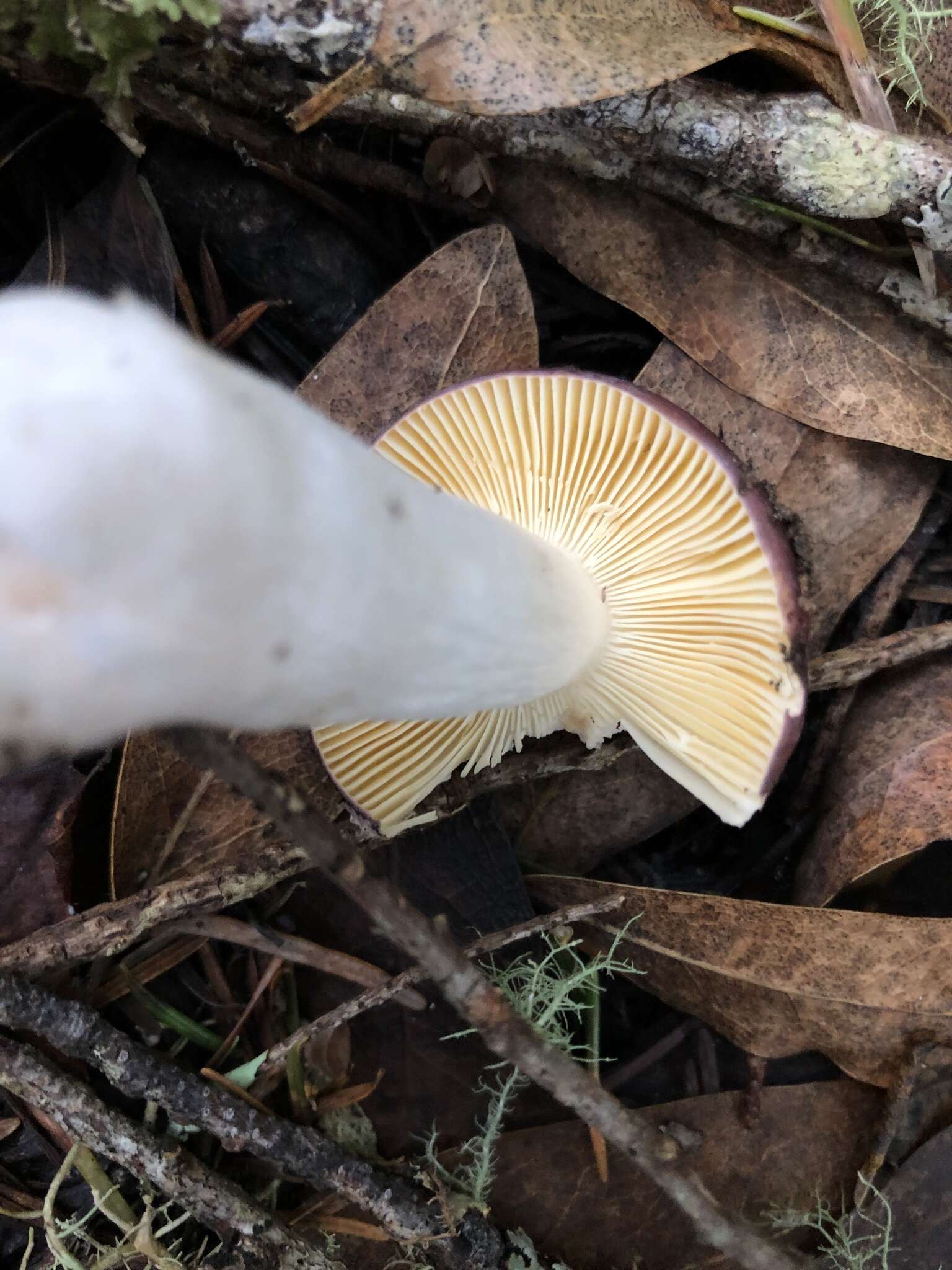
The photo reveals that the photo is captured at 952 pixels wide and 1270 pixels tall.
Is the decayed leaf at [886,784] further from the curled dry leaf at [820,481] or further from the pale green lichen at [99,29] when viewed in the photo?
the pale green lichen at [99,29]

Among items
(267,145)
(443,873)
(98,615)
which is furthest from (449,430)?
(98,615)

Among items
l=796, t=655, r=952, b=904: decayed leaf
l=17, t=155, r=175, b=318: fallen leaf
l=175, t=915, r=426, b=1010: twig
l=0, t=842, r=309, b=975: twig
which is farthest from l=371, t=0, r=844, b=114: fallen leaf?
l=175, t=915, r=426, b=1010: twig

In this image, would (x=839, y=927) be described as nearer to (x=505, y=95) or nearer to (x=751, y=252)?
(x=751, y=252)

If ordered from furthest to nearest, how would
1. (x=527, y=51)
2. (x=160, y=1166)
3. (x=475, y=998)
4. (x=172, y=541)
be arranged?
(x=160, y=1166)
(x=527, y=51)
(x=475, y=998)
(x=172, y=541)

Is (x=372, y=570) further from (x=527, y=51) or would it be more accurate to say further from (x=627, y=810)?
(x=627, y=810)

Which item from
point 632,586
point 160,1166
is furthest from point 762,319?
point 160,1166

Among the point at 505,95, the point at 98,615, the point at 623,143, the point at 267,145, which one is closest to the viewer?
the point at 98,615

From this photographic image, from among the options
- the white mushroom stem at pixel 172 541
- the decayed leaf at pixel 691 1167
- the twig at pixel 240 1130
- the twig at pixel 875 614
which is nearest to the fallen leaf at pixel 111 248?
the white mushroom stem at pixel 172 541
